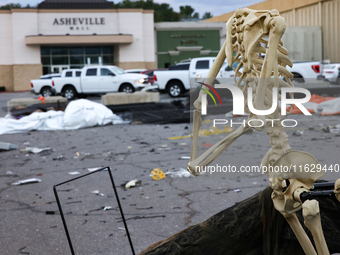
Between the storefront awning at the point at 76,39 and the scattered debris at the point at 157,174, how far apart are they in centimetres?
3055

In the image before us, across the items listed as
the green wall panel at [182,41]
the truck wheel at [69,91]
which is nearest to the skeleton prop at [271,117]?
the truck wheel at [69,91]

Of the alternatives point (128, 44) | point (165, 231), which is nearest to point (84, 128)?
point (165, 231)

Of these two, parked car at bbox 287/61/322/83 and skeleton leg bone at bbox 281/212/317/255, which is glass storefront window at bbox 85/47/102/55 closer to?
parked car at bbox 287/61/322/83

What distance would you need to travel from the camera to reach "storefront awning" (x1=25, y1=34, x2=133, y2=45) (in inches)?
1351

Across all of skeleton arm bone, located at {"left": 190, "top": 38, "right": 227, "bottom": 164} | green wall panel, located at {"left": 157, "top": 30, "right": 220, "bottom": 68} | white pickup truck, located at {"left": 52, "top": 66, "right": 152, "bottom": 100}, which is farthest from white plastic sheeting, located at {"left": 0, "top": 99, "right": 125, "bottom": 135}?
green wall panel, located at {"left": 157, "top": 30, "right": 220, "bottom": 68}

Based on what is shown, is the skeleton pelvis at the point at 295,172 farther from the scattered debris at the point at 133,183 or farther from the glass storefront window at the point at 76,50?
the glass storefront window at the point at 76,50

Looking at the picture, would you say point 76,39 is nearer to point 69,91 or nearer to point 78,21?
point 78,21

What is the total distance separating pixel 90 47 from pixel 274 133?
1445 inches

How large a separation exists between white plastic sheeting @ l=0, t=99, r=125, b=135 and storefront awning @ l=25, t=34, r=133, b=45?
2429cm

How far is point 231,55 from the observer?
81.9 inches

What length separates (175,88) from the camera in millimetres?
19531

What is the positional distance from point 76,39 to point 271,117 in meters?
35.0

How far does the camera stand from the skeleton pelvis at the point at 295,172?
1569 millimetres

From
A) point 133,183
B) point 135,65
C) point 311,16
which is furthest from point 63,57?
point 311,16
